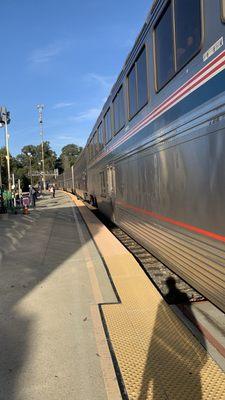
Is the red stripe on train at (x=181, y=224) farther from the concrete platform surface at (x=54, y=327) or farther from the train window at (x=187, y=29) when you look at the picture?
the train window at (x=187, y=29)

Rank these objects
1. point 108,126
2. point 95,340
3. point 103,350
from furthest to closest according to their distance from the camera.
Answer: point 108,126
point 95,340
point 103,350

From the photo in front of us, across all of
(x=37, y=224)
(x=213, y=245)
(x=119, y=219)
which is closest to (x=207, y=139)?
(x=213, y=245)

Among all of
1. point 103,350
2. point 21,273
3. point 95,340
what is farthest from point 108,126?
point 103,350

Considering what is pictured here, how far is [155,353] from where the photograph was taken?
3.81 m

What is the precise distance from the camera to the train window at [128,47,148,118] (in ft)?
22.1

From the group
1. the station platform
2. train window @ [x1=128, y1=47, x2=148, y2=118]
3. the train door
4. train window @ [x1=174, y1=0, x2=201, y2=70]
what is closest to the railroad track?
the station platform

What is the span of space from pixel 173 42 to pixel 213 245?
2460 millimetres

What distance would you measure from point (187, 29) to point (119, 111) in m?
5.10

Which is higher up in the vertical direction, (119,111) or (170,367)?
(119,111)

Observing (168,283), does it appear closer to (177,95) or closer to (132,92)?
(177,95)

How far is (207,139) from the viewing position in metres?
4.04

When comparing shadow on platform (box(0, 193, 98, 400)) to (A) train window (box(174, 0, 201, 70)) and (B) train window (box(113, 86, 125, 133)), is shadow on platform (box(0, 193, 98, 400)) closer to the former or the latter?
(B) train window (box(113, 86, 125, 133))

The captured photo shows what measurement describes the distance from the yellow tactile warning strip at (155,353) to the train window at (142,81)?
287 cm

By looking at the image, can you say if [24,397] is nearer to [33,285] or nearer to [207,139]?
[207,139]
